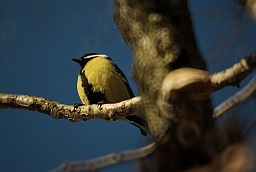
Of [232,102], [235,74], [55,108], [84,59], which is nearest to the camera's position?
[232,102]

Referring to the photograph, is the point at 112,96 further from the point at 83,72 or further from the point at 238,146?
the point at 238,146

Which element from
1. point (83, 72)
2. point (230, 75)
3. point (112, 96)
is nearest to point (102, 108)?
point (230, 75)

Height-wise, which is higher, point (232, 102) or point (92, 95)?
point (92, 95)

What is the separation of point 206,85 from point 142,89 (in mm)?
147

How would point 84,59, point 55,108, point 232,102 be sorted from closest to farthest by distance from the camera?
point 232,102 < point 55,108 < point 84,59

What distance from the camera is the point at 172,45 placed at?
2.11 ft

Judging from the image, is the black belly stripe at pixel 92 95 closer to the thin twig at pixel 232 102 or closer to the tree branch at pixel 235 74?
the tree branch at pixel 235 74

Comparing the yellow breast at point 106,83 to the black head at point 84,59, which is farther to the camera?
the black head at point 84,59

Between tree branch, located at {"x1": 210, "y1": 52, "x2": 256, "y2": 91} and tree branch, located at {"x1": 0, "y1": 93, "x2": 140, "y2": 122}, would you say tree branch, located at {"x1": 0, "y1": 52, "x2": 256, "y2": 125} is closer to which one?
tree branch, located at {"x1": 0, "y1": 93, "x2": 140, "y2": 122}

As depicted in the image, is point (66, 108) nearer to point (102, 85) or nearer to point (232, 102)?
point (102, 85)

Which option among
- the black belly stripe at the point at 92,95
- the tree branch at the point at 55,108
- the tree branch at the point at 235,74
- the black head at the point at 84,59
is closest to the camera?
the tree branch at the point at 235,74

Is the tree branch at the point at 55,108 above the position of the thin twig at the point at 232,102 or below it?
above

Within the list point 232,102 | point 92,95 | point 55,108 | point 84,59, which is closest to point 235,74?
point 232,102

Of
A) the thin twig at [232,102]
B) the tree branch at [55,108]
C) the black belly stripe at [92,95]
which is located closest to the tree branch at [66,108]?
the tree branch at [55,108]
